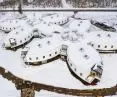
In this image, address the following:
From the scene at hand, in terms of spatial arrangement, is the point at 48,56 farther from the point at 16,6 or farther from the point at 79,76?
the point at 16,6

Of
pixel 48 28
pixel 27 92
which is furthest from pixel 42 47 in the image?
pixel 27 92

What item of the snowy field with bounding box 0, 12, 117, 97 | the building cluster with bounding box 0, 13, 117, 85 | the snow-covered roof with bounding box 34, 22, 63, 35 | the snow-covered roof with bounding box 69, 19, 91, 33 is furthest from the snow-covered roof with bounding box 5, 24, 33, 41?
the snow-covered roof with bounding box 69, 19, 91, 33

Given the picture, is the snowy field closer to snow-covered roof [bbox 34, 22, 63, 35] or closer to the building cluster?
the building cluster

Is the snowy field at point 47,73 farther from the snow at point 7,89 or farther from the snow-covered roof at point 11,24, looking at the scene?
the snow-covered roof at point 11,24

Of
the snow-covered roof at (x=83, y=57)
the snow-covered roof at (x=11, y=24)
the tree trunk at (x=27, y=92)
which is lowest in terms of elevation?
the tree trunk at (x=27, y=92)

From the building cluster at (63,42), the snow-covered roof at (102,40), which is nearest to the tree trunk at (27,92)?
the building cluster at (63,42)

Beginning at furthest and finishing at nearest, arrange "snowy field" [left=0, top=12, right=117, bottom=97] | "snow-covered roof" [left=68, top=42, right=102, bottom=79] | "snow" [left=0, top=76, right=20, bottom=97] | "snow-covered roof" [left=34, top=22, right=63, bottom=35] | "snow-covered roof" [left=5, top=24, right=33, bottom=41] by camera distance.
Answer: "snow-covered roof" [left=34, top=22, right=63, bottom=35]
"snow-covered roof" [left=5, top=24, right=33, bottom=41]
"snow-covered roof" [left=68, top=42, right=102, bottom=79]
"snowy field" [left=0, top=12, right=117, bottom=97]
"snow" [left=0, top=76, right=20, bottom=97]

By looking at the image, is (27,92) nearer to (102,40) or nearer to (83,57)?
(83,57)

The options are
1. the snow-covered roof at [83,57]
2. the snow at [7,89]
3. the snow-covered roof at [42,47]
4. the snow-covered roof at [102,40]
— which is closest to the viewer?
the snow at [7,89]

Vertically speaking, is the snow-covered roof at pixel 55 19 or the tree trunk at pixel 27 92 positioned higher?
the snow-covered roof at pixel 55 19

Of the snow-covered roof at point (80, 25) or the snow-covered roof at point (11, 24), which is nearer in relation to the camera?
the snow-covered roof at point (80, 25)

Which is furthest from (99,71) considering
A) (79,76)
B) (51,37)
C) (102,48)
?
(51,37)
